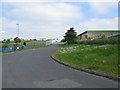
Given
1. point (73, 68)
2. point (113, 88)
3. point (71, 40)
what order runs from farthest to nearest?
point (71, 40), point (73, 68), point (113, 88)

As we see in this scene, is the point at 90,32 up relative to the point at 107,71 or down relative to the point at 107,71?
up

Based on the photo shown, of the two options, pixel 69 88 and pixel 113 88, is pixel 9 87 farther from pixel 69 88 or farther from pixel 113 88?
pixel 113 88

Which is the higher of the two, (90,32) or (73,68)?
(90,32)

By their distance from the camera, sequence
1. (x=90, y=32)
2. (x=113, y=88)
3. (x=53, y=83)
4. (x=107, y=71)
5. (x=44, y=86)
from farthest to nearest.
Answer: (x=90, y=32)
(x=107, y=71)
(x=53, y=83)
(x=44, y=86)
(x=113, y=88)

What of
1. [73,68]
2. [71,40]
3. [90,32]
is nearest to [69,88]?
[73,68]

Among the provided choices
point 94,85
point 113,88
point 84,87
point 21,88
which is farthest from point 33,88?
point 113,88

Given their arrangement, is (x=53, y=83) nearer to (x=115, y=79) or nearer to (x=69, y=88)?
(x=69, y=88)

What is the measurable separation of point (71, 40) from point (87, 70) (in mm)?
46793

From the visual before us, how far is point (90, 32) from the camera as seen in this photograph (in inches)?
3039

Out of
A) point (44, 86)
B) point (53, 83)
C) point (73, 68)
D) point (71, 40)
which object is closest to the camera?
point (44, 86)

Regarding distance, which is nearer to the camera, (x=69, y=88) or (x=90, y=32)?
(x=69, y=88)

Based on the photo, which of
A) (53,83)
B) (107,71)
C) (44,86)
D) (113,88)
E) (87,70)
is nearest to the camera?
(113,88)

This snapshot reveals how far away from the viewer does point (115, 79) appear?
7.01 m

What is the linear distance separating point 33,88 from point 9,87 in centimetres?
101
